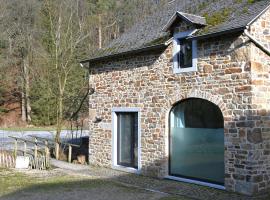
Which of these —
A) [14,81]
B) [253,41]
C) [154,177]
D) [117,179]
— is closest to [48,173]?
[117,179]

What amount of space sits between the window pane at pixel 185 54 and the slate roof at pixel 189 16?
1.89 feet

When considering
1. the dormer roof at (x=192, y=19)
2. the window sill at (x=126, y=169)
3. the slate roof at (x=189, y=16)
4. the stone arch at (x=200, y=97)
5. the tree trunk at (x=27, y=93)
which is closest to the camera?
the slate roof at (x=189, y=16)

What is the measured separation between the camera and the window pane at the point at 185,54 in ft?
37.2

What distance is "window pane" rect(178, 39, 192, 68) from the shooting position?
11336 mm

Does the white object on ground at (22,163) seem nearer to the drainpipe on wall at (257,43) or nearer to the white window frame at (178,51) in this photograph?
the white window frame at (178,51)

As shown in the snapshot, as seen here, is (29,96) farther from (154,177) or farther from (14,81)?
(154,177)

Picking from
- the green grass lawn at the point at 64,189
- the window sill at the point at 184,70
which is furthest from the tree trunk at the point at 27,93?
the window sill at the point at 184,70

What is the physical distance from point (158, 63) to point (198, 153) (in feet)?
10.0

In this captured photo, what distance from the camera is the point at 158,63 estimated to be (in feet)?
40.3

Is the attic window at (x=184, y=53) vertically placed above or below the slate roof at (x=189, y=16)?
below

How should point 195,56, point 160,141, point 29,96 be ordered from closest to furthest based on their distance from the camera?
point 195,56, point 160,141, point 29,96

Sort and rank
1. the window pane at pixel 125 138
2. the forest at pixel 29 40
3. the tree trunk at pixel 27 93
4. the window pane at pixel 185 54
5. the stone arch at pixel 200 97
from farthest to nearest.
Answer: the tree trunk at pixel 27 93
the forest at pixel 29 40
the window pane at pixel 125 138
the window pane at pixel 185 54
the stone arch at pixel 200 97

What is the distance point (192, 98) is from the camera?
11.3 m

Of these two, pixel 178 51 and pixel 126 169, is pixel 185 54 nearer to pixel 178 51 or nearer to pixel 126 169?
pixel 178 51
